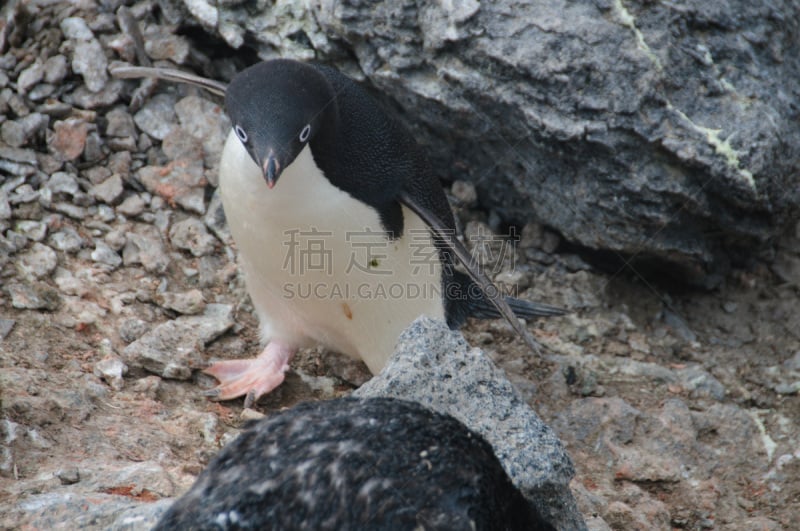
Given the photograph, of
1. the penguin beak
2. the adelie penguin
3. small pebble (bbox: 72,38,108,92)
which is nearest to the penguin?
the penguin beak

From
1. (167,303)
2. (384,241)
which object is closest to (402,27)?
(384,241)

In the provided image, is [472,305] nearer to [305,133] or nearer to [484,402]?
[305,133]

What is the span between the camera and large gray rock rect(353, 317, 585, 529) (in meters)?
2.35

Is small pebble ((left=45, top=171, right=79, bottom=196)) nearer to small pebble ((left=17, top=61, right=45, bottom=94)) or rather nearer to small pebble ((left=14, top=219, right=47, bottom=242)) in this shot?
small pebble ((left=14, top=219, right=47, bottom=242))

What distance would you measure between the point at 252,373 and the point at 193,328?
283 mm

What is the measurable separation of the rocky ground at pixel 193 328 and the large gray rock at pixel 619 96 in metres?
0.37

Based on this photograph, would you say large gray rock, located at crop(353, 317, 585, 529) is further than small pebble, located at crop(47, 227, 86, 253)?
No

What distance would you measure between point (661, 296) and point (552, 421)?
100 cm

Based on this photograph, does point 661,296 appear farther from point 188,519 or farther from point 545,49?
point 188,519

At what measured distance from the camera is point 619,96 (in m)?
3.74

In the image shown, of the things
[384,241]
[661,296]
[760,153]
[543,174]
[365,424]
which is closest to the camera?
[365,424]

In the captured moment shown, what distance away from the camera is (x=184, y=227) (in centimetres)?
407

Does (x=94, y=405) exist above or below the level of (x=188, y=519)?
below

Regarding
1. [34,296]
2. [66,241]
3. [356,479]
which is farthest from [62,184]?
[356,479]
